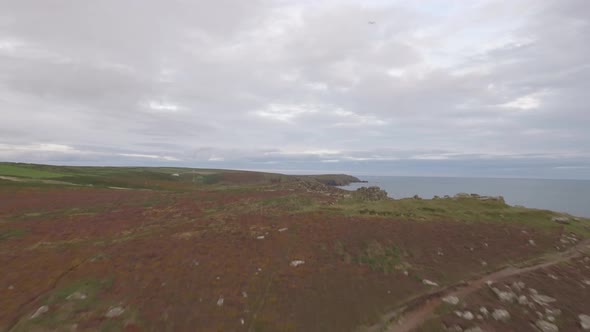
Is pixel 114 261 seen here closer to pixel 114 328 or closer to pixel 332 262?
pixel 114 328

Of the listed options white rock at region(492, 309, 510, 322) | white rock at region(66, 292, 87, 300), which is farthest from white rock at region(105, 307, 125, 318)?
white rock at region(492, 309, 510, 322)

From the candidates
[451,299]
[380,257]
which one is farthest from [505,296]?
[380,257]

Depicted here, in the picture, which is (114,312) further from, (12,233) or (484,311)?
(12,233)

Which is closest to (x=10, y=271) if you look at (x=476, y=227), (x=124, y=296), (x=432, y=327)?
(x=124, y=296)

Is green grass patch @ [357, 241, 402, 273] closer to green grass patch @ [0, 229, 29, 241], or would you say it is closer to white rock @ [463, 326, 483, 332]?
white rock @ [463, 326, 483, 332]

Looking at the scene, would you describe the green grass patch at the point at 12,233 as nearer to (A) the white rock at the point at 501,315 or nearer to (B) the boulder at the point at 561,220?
(A) the white rock at the point at 501,315

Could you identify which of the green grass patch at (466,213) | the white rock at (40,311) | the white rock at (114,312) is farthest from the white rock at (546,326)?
the white rock at (40,311)

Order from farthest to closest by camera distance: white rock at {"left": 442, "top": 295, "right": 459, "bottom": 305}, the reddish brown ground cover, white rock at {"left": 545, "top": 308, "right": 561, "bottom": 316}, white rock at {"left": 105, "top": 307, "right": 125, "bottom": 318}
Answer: white rock at {"left": 442, "top": 295, "right": 459, "bottom": 305}
white rock at {"left": 545, "top": 308, "right": 561, "bottom": 316}
the reddish brown ground cover
white rock at {"left": 105, "top": 307, "right": 125, "bottom": 318}

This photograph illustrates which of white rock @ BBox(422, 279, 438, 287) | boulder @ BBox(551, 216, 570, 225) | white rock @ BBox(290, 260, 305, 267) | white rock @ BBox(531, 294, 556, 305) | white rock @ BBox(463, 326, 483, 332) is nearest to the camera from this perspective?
white rock @ BBox(463, 326, 483, 332)
